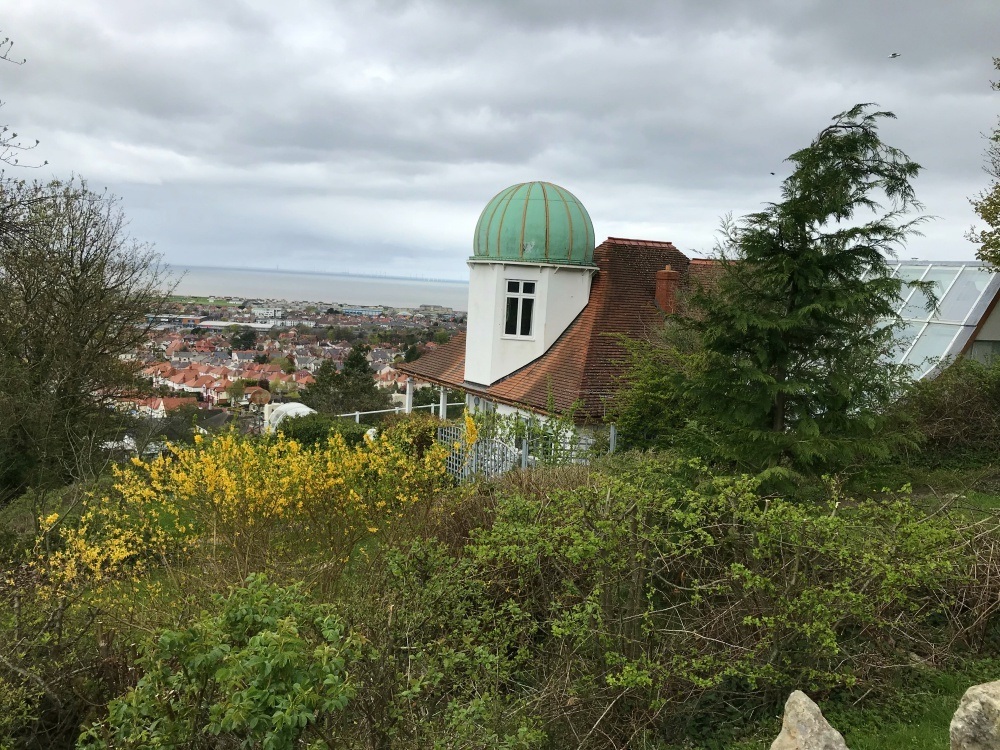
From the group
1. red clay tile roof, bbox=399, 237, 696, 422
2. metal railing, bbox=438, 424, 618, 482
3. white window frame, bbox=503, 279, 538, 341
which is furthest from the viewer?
white window frame, bbox=503, 279, 538, 341

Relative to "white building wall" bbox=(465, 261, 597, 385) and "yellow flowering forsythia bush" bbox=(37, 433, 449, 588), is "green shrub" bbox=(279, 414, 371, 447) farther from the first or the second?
"yellow flowering forsythia bush" bbox=(37, 433, 449, 588)

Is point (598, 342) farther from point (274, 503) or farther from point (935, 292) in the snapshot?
point (274, 503)

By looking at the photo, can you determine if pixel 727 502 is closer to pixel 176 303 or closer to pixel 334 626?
pixel 334 626

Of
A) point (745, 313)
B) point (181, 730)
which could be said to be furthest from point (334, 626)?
point (745, 313)

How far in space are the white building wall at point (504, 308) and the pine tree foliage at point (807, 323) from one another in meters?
9.98

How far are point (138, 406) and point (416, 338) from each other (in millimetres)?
45857

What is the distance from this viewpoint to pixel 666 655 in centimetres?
530

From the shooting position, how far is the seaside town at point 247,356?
21.0m

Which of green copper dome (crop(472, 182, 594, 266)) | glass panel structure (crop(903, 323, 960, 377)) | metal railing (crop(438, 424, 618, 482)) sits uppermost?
green copper dome (crop(472, 182, 594, 266))

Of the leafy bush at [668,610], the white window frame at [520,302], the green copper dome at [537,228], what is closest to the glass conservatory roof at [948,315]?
the green copper dome at [537,228]

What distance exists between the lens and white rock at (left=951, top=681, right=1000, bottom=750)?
3.79 metres

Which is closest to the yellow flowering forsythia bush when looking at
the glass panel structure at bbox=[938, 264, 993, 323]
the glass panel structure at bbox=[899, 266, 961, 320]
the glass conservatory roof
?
the glass conservatory roof

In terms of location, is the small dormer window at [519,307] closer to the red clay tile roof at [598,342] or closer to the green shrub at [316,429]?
the red clay tile roof at [598,342]

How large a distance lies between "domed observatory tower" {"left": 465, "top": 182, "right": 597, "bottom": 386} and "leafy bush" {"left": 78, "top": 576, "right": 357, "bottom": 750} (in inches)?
591
